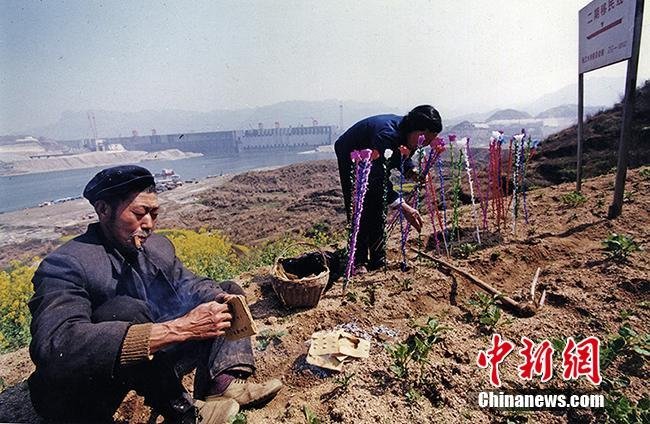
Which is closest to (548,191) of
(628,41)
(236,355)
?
(628,41)

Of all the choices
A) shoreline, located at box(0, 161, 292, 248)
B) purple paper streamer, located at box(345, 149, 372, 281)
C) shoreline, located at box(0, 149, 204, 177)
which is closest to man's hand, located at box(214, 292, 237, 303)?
purple paper streamer, located at box(345, 149, 372, 281)

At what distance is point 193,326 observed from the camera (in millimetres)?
1711

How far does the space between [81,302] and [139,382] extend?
18.2 inches

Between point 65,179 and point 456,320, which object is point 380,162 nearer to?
point 456,320

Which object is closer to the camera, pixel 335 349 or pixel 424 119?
pixel 335 349

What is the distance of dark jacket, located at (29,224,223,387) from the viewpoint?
149cm

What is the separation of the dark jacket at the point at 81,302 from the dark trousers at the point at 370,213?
6.11 feet

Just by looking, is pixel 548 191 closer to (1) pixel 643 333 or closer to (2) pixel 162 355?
(1) pixel 643 333

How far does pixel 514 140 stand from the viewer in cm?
423

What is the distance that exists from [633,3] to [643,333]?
339 centimetres

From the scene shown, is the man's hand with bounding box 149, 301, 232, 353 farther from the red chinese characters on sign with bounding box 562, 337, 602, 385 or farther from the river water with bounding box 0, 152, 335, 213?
the red chinese characters on sign with bounding box 562, 337, 602, 385

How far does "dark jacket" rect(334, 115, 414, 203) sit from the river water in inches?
71.9

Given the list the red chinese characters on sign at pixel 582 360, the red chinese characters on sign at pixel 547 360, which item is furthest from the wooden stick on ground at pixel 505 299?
the red chinese characters on sign at pixel 582 360

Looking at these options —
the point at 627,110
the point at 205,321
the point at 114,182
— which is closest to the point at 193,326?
the point at 205,321
